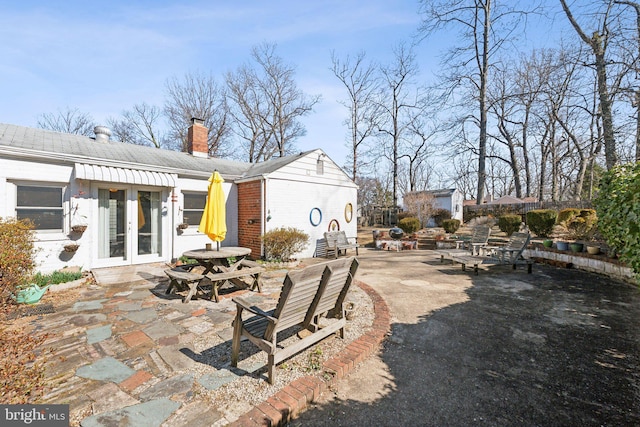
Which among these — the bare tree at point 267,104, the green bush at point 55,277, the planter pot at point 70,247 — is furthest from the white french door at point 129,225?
the bare tree at point 267,104

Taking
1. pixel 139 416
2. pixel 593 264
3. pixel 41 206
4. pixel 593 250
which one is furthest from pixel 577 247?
pixel 41 206

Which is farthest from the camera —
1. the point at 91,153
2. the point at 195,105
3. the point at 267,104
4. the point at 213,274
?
the point at 267,104

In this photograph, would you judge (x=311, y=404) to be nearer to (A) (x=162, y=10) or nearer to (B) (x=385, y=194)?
(A) (x=162, y=10)

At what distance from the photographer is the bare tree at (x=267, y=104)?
934 inches

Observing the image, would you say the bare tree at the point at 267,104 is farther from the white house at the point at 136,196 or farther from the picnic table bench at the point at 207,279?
the picnic table bench at the point at 207,279

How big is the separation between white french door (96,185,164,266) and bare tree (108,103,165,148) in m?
20.1

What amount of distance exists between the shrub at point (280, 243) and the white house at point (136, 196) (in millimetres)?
548

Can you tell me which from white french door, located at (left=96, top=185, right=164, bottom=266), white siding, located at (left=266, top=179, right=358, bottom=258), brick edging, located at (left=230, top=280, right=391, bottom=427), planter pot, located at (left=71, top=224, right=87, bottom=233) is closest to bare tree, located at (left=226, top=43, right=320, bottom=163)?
white siding, located at (left=266, top=179, right=358, bottom=258)

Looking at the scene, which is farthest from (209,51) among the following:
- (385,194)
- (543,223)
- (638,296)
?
(385,194)

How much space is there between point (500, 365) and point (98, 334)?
5664 millimetres

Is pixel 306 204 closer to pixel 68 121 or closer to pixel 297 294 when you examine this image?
pixel 297 294

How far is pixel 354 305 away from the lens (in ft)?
16.8

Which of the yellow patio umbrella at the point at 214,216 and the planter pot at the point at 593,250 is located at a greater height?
the yellow patio umbrella at the point at 214,216

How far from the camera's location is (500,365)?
321cm
